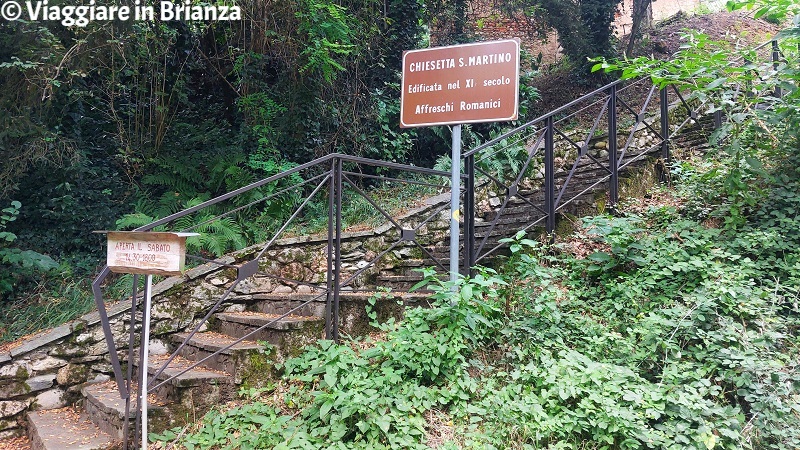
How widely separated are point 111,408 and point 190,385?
59cm

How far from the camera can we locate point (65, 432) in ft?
11.0

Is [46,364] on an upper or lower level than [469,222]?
lower

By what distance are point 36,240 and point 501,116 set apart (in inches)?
206

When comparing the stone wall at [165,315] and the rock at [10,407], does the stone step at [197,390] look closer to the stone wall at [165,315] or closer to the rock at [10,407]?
the stone wall at [165,315]

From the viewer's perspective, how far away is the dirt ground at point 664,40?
956 centimetres

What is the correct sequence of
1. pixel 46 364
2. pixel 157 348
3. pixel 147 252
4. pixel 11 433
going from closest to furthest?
1. pixel 147 252
2. pixel 11 433
3. pixel 46 364
4. pixel 157 348

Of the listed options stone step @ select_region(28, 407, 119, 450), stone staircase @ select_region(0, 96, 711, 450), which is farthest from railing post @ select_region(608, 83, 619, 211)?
stone step @ select_region(28, 407, 119, 450)

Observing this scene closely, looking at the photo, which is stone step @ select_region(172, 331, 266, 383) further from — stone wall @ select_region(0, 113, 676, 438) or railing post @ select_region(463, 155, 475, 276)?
railing post @ select_region(463, 155, 475, 276)

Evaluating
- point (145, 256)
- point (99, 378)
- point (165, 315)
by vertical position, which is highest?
point (145, 256)

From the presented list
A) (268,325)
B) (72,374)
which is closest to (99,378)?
(72,374)

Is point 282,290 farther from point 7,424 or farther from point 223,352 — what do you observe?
point 7,424

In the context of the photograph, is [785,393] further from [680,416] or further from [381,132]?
[381,132]

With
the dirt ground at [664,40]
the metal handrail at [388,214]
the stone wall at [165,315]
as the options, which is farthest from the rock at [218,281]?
the dirt ground at [664,40]

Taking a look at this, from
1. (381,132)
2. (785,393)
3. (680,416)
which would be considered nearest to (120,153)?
→ (381,132)
